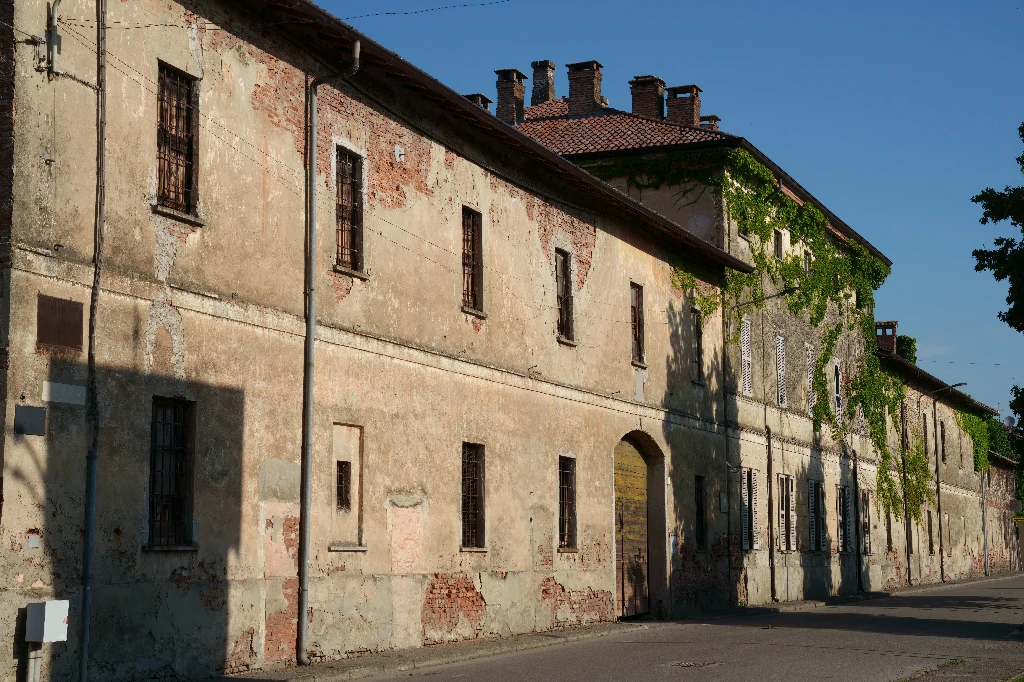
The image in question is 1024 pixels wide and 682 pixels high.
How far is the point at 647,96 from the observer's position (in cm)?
3572

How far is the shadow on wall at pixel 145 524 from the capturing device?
1178 cm

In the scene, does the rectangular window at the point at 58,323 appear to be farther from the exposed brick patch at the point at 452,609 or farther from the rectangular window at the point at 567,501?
the rectangular window at the point at 567,501

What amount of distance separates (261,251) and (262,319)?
2.63 ft

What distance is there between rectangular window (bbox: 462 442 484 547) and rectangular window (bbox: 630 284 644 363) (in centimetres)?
715

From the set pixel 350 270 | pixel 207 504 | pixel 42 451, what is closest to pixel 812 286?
pixel 350 270

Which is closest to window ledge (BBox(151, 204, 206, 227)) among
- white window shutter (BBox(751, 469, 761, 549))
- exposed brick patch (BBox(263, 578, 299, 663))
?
exposed brick patch (BBox(263, 578, 299, 663))

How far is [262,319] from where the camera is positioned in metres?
14.9

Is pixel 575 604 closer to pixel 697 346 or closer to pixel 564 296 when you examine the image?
pixel 564 296

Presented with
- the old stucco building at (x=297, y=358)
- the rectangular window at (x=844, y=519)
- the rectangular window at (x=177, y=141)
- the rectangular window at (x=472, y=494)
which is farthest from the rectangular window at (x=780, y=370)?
the rectangular window at (x=177, y=141)

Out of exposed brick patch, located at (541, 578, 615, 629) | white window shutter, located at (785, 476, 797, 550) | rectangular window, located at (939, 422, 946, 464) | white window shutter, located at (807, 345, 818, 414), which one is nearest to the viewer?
exposed brick patch, located at (541, 578, 615, 629)

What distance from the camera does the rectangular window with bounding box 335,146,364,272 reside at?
55.5 feet

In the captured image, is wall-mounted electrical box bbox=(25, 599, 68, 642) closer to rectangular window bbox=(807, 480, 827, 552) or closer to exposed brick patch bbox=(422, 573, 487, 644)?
exposed brick patch bbox=(422, 573, 487, 644)

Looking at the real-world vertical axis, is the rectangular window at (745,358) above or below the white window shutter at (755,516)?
above

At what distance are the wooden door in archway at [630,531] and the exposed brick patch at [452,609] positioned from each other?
5.91m
